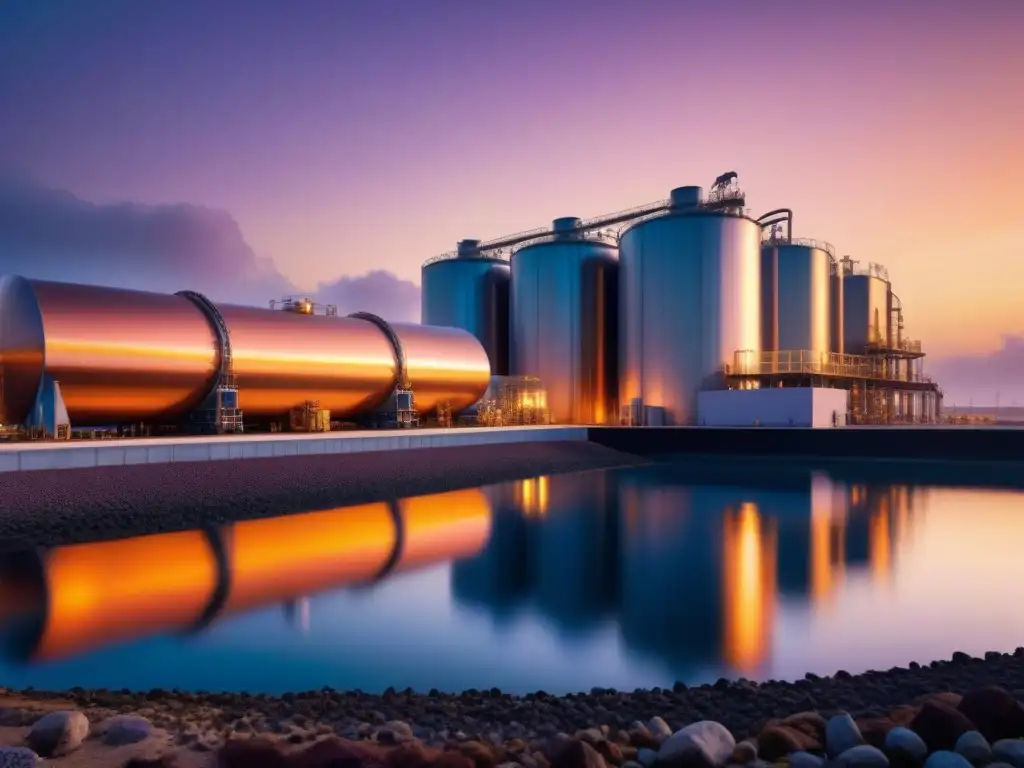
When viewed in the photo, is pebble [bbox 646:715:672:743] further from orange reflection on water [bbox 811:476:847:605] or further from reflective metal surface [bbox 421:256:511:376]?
reflective metal surface [bbox 421:256:511:376]

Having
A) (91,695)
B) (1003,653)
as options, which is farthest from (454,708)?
(1003,653)

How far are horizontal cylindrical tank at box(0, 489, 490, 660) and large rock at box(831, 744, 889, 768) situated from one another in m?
8.83

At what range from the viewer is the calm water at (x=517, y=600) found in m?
8.66

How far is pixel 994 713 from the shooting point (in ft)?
17.4

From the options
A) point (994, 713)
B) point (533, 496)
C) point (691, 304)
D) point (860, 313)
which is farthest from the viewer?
point (860, 313)

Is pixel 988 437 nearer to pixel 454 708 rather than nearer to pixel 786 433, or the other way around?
pixel 786 433

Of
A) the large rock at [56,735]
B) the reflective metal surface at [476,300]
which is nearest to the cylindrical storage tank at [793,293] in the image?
the reflective metal surface at [476,300]

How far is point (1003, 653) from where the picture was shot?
8828 mm

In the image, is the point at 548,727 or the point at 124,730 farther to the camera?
the point at 548,727

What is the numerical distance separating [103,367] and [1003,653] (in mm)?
25423

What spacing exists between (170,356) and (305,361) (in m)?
5.69

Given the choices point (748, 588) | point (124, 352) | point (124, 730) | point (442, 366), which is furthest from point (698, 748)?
point (442, 366)

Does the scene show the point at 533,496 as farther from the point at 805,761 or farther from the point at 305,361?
the point at 805,761

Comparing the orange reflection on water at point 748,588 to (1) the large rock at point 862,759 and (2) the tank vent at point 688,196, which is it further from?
(2) the tank vent at point 688,196
